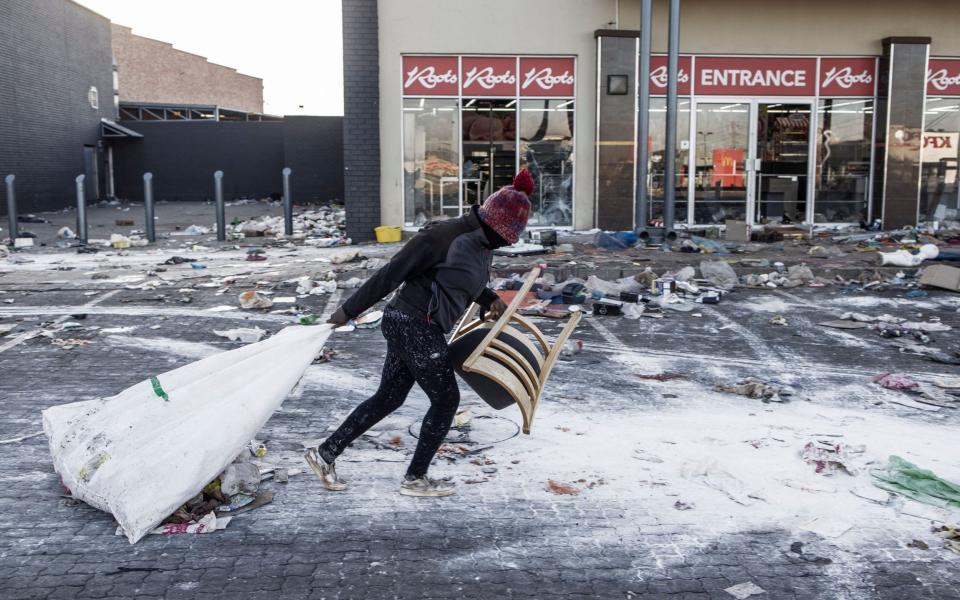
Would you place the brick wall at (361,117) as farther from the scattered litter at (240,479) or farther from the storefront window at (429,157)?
the scattered litter at (240,479)

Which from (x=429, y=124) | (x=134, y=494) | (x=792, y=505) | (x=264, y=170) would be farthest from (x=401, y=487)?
(x=264, y=170)

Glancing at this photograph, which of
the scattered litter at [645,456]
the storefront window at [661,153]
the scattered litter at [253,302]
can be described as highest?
the storefront window at [661,153]

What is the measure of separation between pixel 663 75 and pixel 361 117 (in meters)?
6.15

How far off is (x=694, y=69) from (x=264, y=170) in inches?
793

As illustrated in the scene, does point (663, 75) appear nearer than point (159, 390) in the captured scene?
No

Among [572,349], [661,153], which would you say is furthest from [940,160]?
[572,349]

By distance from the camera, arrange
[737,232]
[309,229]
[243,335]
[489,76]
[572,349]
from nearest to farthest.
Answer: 1. [572,349]
2. [243,335]
3. [737,232]
4. [489,76]
5. [309,229]

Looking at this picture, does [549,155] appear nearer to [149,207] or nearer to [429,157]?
[429,157]

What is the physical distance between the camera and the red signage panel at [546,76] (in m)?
17.0

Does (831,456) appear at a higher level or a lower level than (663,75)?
lower

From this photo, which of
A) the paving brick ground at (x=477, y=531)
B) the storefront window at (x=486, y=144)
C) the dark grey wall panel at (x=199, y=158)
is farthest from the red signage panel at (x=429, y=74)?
the dark grey wall panel at (x=199, y=158)

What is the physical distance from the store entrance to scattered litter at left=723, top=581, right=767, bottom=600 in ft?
49.9

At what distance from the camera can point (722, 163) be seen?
18.2 m

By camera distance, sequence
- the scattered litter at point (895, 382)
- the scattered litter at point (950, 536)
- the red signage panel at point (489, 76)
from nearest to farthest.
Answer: the scattered litter at point (950, 536) < the scattered litter at point (895, 382) < the red signage panel at point (489, 76)
